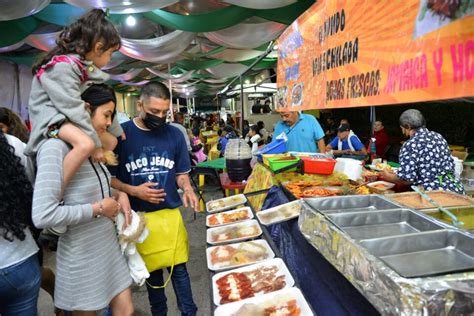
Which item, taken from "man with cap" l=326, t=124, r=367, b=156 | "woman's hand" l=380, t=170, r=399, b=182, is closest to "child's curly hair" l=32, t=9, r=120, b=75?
"woman's hand" l=380, t=170, r=399, b=182

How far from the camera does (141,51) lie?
25.9ft

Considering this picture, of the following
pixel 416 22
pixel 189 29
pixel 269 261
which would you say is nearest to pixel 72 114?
pixel 269 261

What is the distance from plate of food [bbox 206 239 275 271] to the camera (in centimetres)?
190

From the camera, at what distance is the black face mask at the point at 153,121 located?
232 centimetres

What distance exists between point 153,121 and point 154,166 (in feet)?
1.18

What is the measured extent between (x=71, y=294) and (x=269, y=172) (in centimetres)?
239

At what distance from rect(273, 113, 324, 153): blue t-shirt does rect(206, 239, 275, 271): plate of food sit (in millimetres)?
2644

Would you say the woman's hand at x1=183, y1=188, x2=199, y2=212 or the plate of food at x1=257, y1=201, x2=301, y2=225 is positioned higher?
the woman's hand at x1=183, y1=188, x2=199, y2=212

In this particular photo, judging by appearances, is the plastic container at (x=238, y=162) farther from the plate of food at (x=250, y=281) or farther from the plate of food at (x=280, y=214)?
the plate of food at (x=250, y=281)

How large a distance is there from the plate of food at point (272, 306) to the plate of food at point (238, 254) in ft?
1.17

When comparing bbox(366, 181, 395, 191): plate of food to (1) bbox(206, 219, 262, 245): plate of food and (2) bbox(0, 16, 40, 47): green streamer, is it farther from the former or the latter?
(2) bbox(0, 16, 40, 47): green streamer

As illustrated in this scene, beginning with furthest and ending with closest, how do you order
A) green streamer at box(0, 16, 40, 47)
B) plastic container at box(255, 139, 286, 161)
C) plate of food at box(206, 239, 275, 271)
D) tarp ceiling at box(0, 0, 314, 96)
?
1. green streamer at box(0, 16, 40, 47)
2. tarp ceiling at box(0, 0, 314, 96)
3. plastic container at box(255, 139, 286, 161)
4. plate of food at box(206, 239, 275, 271)

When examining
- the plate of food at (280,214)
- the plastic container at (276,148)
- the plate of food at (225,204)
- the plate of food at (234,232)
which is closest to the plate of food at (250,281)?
the plate of food at (234,232)

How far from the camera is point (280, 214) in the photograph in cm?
239
